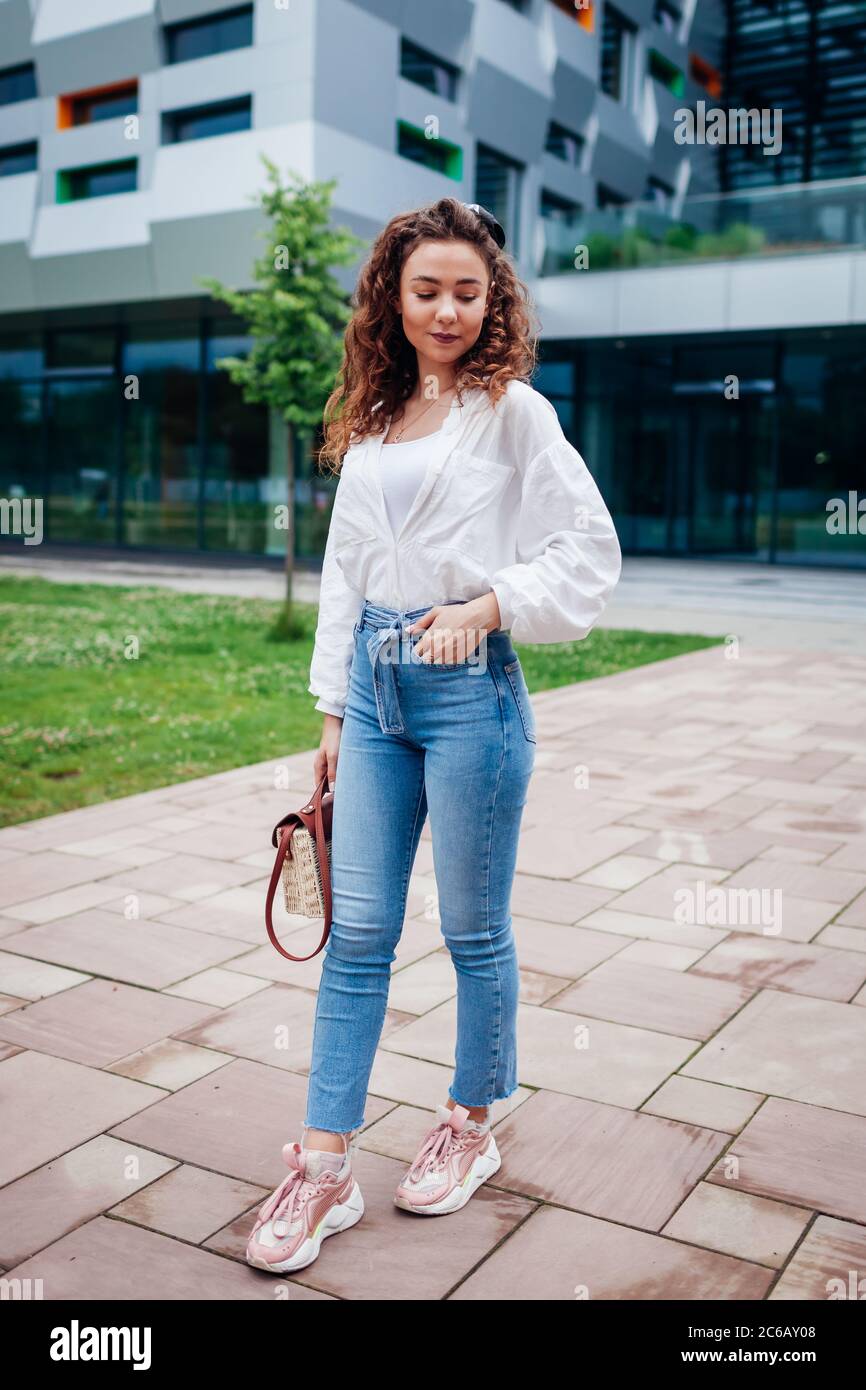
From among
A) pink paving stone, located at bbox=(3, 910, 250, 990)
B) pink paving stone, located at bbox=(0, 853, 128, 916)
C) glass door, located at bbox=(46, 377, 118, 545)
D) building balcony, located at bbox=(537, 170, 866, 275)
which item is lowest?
pink paving stone, located at bbox=(3, 910, 250, 990)

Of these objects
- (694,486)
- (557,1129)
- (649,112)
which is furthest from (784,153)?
(557,1129)

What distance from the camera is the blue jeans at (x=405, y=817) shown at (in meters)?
2.41

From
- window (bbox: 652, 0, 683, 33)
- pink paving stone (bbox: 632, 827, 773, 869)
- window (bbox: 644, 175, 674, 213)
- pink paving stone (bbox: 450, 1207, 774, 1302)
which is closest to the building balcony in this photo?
window (bbox: 644, 175, 674, 213)

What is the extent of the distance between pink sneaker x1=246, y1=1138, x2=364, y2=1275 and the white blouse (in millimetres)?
1089

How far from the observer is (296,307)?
1048 centimetres

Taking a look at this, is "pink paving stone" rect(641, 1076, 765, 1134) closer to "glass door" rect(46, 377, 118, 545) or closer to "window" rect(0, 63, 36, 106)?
"glass door" rect(46, 377, 118, 545)

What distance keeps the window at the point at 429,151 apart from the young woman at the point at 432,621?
18.0m

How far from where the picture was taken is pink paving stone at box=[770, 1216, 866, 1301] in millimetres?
2377

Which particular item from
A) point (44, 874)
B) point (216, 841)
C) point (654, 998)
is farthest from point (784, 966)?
point (44, 874)

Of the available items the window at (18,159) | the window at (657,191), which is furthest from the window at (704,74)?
the window at (18,159)

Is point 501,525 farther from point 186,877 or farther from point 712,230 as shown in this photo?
point 712,230

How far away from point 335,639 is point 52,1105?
1363 mm

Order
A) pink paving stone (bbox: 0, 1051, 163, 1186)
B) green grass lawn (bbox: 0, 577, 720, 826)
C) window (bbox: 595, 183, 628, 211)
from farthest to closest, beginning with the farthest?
window (bbox: 595, 183, 628, 211), green grass lawn (bbox: 0, 577, 720, 826), pink paving stone (bbox: 0, 1051, 163, 1186)

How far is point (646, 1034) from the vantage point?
11.6 feet
